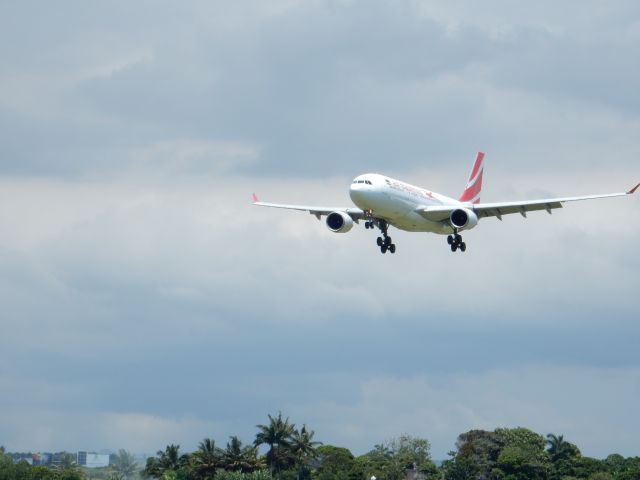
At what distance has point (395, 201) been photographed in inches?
3516

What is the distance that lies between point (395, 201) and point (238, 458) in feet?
176

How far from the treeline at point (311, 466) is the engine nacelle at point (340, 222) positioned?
120ft

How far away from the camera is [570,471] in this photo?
176375 mm

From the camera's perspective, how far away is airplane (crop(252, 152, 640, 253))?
88.4m

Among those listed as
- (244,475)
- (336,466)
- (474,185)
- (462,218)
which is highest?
(474,185)

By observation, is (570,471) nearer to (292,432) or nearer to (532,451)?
(532,451)

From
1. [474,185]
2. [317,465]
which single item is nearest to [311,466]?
[317,465]

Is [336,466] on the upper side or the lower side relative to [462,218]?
lower

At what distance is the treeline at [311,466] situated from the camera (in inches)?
5305

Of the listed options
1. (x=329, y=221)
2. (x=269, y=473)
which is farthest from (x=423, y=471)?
(x=329, y=221)

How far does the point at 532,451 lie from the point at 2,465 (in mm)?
83669

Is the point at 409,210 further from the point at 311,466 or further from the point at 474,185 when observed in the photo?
the point at 311,466

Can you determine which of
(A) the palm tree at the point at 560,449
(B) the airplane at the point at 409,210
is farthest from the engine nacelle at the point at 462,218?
(A) the palm tree at the point at 560,449

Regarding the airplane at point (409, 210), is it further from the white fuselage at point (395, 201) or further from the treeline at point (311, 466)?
the treeline at point (311, 466)
